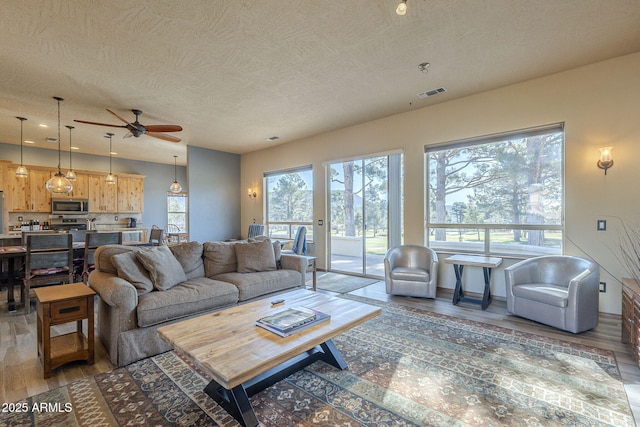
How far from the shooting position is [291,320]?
2023 mm

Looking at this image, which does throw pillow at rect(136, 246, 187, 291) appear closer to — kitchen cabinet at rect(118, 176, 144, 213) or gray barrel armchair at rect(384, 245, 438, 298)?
gray barrel armchair at rect(384, 245, 438, 298)

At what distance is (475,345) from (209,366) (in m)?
2.40

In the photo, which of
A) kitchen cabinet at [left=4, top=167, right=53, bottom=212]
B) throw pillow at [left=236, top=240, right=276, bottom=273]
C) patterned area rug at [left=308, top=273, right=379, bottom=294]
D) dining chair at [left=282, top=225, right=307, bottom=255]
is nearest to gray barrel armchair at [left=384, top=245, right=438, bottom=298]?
patterned area rug at [left=308, top=273, right=379, bottom=294]

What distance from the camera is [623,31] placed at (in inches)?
110

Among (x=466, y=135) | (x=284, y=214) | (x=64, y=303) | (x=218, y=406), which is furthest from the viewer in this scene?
(x=284, y=214)

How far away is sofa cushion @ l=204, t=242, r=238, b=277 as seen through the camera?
3.58m

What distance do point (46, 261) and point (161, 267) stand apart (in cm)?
224

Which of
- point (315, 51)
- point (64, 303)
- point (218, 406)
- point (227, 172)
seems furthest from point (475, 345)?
point (227, 172)

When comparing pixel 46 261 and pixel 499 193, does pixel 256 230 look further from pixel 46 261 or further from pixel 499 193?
pixel 499 193

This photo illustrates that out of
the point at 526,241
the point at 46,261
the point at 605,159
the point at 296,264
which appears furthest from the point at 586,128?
the point at 46,261

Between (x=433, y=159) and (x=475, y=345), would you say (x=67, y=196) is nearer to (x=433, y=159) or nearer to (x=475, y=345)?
(x=433, y=159)

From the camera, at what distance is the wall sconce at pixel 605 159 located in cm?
331

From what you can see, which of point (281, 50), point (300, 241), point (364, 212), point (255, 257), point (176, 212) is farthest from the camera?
point (176, 212)

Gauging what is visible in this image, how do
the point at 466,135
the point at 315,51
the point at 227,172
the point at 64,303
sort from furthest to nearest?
the point at 227,172, the point at 466,135, the point at 315,51, the point at 64,303
